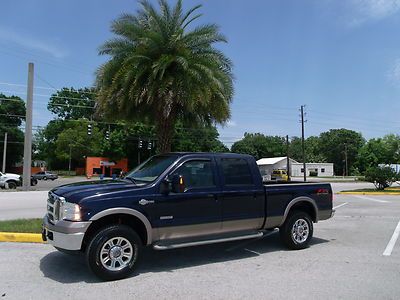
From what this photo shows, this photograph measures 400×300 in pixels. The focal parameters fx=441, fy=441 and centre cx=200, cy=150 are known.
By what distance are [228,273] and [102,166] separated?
73.2 metres

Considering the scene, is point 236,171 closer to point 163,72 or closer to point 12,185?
point 163,72

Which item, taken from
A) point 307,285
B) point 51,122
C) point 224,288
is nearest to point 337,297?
point 307,285

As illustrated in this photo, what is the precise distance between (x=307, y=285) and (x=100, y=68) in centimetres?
1039

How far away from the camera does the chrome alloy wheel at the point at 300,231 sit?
8992mm

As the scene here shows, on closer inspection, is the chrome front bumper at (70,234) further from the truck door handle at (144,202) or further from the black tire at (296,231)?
the black tire at (296,231)

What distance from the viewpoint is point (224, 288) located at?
20.8 ft

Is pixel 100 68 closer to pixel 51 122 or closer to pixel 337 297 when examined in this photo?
pixel 337 297

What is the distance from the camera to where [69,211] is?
6.71m

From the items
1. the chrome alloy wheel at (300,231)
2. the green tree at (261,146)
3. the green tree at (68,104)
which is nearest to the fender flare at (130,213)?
the chrome alloy wheel at (300,231)

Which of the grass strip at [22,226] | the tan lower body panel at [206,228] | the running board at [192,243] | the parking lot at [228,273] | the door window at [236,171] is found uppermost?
the door window at [236,171]

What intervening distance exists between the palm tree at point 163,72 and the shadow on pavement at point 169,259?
504 cm

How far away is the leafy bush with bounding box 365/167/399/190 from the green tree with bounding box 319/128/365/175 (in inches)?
3625

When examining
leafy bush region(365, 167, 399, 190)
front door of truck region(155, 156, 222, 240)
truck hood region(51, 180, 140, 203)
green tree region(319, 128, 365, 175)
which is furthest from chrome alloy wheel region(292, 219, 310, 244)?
green tree region(319, 128, 365, 175)

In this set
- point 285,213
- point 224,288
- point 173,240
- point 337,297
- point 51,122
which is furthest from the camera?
point 51,122
